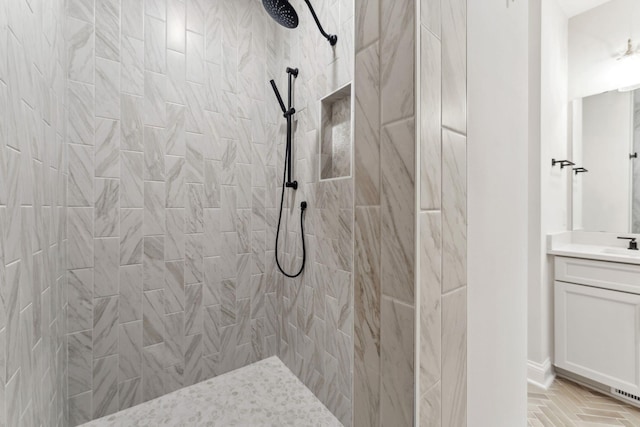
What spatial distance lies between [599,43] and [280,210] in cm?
284

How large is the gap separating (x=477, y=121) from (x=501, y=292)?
43 cm

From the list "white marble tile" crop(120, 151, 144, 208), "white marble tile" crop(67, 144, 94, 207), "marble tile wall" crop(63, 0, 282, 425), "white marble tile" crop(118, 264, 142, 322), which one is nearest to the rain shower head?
"marble tile wall" crop(63, 0, 282, 425)

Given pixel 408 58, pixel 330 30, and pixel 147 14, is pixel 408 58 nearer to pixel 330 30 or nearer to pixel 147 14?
pixel 330 30

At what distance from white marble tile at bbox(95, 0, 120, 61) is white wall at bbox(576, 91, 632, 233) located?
10.9 feet

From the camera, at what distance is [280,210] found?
1862mm

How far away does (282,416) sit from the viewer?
1.09 meters

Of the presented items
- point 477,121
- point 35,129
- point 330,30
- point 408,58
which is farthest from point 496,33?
point 35,129

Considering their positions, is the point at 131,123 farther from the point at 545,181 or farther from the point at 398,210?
the point at 545,181

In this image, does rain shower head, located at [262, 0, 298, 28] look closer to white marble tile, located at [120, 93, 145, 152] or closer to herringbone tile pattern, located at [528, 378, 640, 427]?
white marble tile, located at [120, 93, 145, 152]

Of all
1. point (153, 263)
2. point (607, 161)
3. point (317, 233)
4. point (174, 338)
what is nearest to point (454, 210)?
point (317, 233)

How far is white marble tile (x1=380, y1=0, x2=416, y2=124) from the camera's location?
388 millimetres

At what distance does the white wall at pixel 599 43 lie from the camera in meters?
1.96

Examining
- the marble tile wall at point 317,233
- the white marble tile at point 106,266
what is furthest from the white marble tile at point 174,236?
the marble tile wall at point 317,233

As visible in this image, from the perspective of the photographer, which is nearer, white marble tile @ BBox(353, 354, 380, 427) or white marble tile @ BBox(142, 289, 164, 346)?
white marble tile @ BBox(353, 354, 380, 427)
